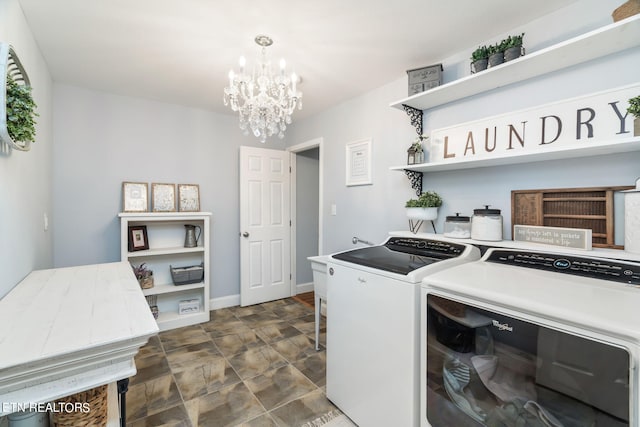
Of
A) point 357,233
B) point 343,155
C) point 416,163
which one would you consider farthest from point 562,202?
point 343,155

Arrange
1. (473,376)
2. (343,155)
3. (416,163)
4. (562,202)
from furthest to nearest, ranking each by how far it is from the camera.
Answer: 1. (343,155)
2. (416,163)
3. (562,202)
4. (473,376)

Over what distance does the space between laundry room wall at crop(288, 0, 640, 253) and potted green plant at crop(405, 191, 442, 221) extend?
14 cm

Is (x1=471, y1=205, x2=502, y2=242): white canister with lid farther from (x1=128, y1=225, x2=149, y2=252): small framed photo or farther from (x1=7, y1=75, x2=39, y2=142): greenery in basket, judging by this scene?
(x1=128, y1=225, x2=149, y2=252): small framed photo

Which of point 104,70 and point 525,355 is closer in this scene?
point 525,355

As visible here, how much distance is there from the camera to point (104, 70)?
2361 millimetres

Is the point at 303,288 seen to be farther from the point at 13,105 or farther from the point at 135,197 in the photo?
the point at 13,105

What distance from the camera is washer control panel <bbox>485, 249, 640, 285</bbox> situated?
1120 millimetres

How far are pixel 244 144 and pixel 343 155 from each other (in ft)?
4.48

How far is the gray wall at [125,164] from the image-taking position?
268cm

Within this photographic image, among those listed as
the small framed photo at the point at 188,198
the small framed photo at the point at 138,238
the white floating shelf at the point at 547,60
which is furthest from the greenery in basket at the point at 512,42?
the small framed photo at the point at 138,238

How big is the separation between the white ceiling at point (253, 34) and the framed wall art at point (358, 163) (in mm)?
573

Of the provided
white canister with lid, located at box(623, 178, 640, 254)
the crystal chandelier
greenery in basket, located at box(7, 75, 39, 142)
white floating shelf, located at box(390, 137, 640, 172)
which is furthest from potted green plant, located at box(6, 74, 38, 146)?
white canister with lid, located at box(623, 178, 640, 254)

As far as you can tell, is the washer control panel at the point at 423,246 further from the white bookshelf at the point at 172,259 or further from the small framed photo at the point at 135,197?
the small framed photo at the point at 135,197

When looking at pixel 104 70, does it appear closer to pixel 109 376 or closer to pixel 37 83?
pixel 37 83
